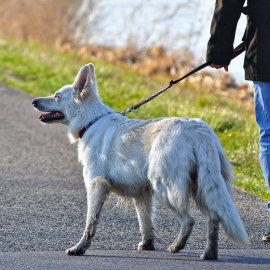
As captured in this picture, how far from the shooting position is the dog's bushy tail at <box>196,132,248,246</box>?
13.2 feet

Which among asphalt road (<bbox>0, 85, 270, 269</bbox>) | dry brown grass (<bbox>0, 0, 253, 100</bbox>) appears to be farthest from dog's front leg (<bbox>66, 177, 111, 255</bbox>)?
dry brown grass (<bbox>0, 0, 253, 100</bbox>)

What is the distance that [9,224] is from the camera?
16.6 ft

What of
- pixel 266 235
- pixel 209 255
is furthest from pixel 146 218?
pixel 266 235

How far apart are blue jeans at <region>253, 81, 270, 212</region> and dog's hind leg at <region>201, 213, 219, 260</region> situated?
3.15ft

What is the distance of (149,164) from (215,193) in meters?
0.55

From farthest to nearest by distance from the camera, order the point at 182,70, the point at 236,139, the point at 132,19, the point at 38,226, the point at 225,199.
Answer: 1. the point at 132,19
2. the point at 182,70
3. the point at 236,139
4. the point at 38,226
5. the point at 225,199

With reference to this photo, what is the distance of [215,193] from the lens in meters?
4.05

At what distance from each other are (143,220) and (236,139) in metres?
4.43

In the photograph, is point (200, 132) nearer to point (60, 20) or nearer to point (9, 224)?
point (9, 224)

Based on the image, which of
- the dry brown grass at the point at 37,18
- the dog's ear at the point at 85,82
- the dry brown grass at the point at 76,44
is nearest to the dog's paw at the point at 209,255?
the dog's ear at the point at 85,82

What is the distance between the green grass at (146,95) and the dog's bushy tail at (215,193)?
191 centimetres

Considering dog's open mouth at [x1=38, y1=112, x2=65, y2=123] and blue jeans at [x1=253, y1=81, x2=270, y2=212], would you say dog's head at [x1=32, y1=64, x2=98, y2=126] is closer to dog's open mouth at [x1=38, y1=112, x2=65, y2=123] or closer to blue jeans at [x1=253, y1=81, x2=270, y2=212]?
dog's open mouth at [x1=38, y1=112, x2=65, y2=123]

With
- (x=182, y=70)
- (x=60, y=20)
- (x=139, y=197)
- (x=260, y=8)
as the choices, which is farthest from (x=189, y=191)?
(x=60, y=20)

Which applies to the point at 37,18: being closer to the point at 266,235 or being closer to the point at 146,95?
the point at 146,95
